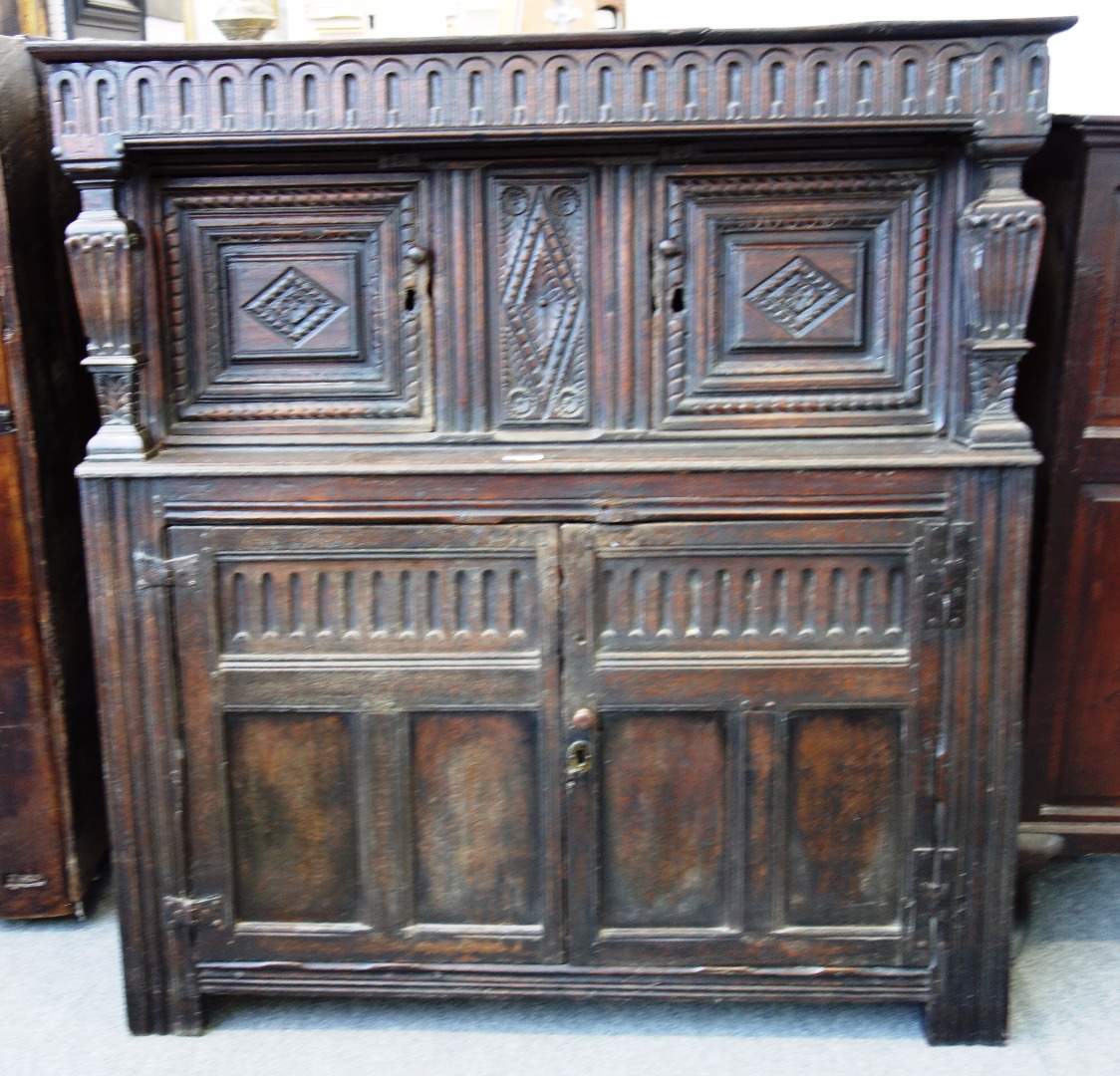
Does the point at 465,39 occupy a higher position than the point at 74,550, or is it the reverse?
the point at 465,39

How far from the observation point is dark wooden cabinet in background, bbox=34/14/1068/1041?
2.02 metres

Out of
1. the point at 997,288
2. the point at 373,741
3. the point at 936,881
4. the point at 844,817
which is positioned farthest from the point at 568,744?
the point at 997,288

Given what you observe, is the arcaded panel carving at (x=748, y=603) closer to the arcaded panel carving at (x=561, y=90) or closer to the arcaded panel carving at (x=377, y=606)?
the arcaded panel carving at (x=377, y=606)

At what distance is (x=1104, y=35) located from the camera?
276 centimetres

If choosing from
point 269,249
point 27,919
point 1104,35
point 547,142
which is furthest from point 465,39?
point 27,919

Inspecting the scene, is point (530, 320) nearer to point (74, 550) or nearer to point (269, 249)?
point (269, 249)

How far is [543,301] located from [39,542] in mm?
1099

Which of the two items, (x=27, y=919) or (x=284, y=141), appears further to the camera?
(x=27, y=919)

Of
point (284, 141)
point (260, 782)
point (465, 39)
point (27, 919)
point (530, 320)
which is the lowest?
point (27, 919)

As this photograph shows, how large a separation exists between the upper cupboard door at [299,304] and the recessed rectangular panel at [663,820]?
672 mm

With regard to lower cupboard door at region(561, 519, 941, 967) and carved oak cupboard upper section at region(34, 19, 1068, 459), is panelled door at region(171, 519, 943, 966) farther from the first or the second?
carved oak cupboard upper section at region(34, 19, 1068, 459)

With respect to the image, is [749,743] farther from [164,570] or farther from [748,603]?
[164,570]

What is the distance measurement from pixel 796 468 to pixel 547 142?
67cm

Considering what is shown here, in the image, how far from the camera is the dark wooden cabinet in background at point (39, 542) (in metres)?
2.30
